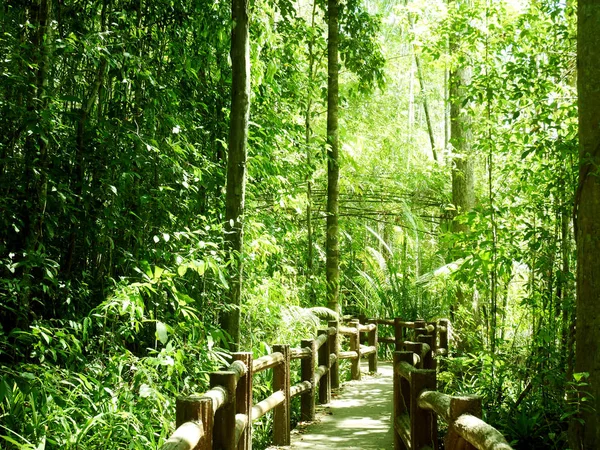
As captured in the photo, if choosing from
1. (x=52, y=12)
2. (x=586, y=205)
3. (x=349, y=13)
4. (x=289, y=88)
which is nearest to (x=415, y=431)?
(x=586, y=205)

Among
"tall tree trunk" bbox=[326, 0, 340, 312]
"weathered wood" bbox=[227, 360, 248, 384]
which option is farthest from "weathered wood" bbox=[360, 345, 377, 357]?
"weathered wood" bbox=[227, 360, 248, 384]

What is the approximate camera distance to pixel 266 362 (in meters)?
5.16

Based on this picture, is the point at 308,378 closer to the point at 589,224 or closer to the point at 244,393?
the point at 244,393

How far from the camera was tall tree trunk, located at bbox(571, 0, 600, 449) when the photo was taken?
4262mm

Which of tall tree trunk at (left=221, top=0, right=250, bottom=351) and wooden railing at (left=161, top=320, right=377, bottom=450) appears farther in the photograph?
tall tree trunk at (left=221, top=0, right=250, bottom=351)

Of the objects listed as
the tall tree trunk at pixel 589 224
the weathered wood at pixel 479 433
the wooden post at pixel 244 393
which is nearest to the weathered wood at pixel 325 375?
the wooden post at pixel 244 393

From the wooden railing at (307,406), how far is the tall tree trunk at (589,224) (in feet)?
3.34

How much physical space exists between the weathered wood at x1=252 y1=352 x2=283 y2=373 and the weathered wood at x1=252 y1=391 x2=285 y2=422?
27 cm

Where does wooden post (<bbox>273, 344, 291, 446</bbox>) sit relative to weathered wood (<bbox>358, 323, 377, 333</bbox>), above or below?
→ below

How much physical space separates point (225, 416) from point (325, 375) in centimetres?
430

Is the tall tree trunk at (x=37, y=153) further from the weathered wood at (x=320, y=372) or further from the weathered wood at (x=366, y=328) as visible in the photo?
the weathered wood at (x=366, y=328)

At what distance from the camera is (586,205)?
4.36m

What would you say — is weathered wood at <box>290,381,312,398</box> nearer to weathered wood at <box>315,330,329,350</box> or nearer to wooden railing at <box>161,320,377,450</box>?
wooden railing at <box>161,320,377,450</box>

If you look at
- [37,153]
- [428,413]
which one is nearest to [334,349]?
[428,413]
